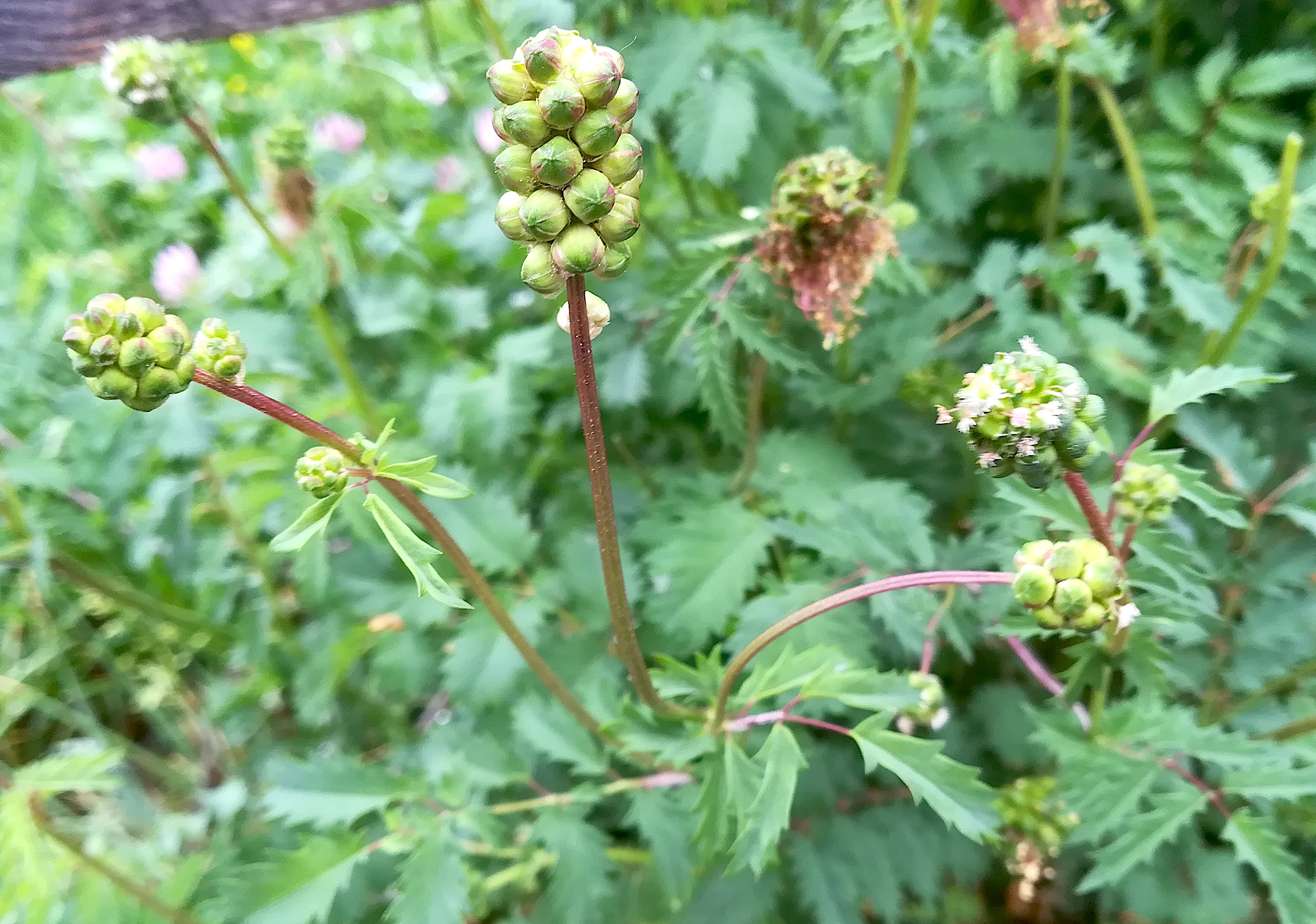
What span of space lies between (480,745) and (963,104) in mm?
1389

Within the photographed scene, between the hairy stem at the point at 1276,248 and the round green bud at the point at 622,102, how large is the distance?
87cm

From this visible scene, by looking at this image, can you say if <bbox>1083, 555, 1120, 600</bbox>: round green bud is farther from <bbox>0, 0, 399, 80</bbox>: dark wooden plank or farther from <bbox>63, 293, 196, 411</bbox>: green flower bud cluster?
<bbox>0, 0, 399, 80</bbox>: dark wooden plank

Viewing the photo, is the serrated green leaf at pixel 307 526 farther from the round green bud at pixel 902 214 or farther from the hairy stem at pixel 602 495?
the round green bud at pixel 902 214

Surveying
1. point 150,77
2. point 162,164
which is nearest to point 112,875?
point 150,77

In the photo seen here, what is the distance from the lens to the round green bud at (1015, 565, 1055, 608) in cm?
63

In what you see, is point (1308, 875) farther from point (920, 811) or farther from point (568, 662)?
point (568, 662)

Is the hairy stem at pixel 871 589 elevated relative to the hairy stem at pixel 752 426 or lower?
lower

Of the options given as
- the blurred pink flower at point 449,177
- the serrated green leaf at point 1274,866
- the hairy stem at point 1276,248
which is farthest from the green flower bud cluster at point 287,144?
the serrated green leaf at point 1274,866

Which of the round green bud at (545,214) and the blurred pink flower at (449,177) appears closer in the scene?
the round green bud at (545,214)

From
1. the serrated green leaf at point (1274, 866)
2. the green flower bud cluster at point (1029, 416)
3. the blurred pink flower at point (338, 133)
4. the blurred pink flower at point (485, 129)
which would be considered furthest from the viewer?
the blurred pink flower at point (338, 133)

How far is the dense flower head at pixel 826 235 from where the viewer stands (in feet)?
3.20

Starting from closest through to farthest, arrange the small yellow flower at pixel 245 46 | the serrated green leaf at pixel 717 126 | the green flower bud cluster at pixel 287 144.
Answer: the serrated green leaf at pixel 717 126, the green flower bud cluster at pixel 287 144, the small yellow flower at pixel 245 46

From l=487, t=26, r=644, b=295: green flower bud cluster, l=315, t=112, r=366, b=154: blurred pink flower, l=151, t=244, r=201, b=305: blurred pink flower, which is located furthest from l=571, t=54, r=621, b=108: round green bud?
l=315, t=112, r=366, b=154: blurred pink flower

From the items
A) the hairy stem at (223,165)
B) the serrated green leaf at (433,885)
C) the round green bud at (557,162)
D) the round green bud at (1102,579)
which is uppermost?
the hairy stem at (223,165)
